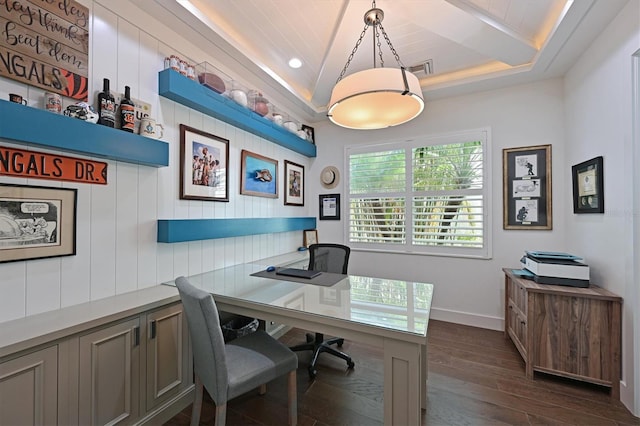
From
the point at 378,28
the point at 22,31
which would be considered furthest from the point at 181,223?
the point at 378,28

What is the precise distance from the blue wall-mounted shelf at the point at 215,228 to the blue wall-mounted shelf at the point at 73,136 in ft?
1.56

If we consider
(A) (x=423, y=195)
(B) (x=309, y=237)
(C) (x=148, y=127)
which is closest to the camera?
(C) (x=148, y=127)

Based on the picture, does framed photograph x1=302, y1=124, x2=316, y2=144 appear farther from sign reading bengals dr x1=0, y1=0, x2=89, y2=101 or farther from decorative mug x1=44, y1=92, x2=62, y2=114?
decorative mug x1=44, y1=92, x2=62, y2=114

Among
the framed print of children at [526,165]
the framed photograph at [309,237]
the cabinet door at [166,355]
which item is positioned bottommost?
the cabinet door at [166,355]

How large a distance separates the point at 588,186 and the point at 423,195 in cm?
149

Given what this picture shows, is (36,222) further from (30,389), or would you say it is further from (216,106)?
(216,106)

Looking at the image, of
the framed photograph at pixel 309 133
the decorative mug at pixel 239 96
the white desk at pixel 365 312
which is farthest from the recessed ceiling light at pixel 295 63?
the white desk at pixel 365 312

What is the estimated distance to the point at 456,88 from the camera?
3.07 meters

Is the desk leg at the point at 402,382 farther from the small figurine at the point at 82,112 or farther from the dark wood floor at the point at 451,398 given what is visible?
the small figurine at the point at 82,112

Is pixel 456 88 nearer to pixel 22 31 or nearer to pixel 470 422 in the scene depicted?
pixel 470 422

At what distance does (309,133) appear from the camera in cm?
398

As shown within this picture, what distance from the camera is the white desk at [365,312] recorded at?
1234mm

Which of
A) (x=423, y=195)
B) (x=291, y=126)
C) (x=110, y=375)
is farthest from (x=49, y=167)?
(x=423, y=195)

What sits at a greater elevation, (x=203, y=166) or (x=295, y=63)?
(x=295, y=63)
